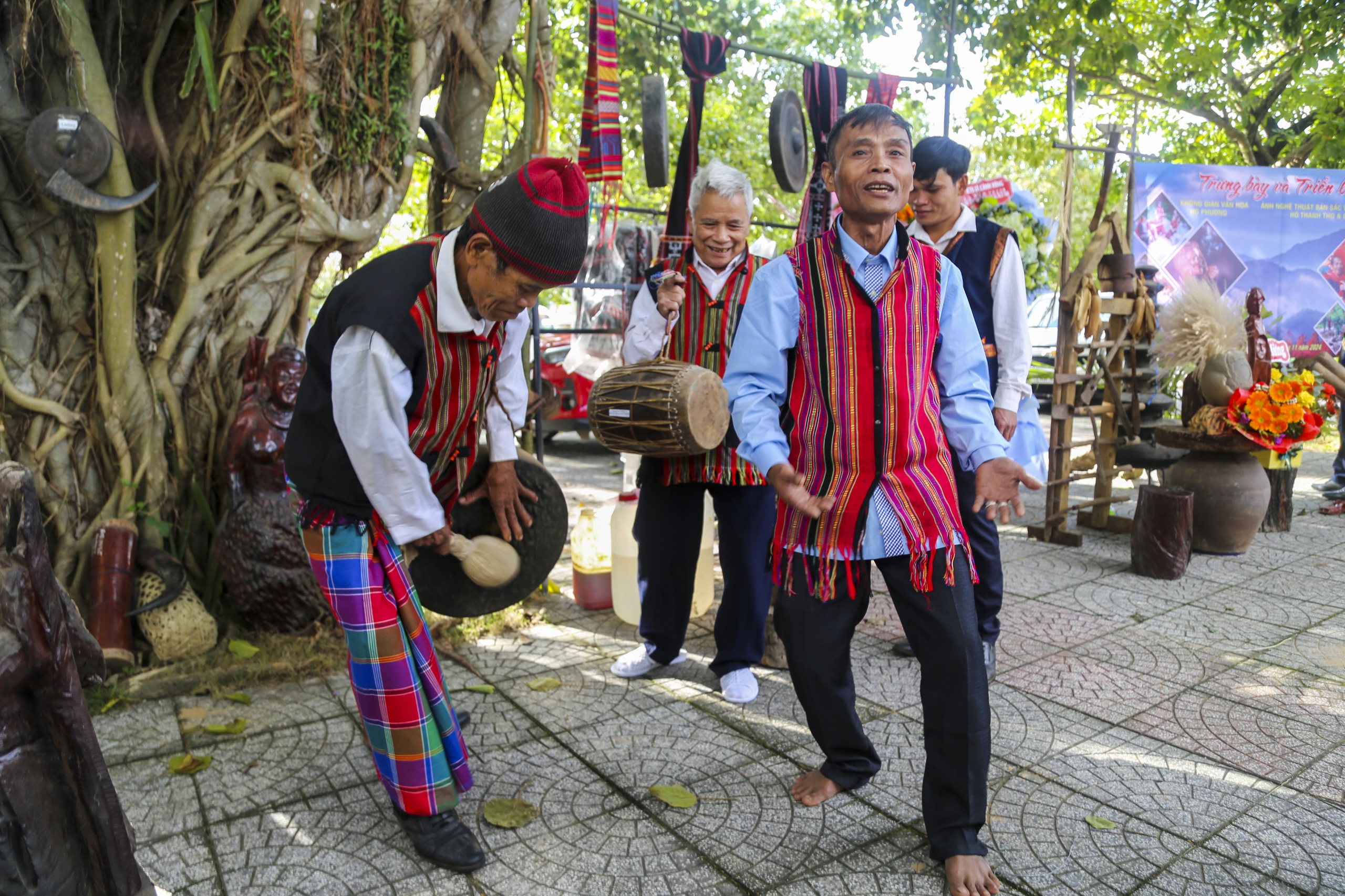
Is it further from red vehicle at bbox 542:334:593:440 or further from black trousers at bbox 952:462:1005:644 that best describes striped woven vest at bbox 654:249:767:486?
red vehicle at bbox 542:334:593:440

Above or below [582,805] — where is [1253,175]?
above

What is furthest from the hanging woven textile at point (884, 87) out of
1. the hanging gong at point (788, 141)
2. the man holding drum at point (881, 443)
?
the man holding drum at point (881, 443)

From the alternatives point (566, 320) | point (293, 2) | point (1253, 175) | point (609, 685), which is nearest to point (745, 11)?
point (566, 320)

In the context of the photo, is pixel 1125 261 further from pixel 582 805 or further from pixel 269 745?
pixel 269 745

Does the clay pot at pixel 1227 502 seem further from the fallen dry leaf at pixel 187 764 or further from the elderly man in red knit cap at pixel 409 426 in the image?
the fallen dry leaf at pixel 187 764

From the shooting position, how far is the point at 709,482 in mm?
3312

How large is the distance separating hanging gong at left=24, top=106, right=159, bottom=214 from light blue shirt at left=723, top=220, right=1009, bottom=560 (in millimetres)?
2725

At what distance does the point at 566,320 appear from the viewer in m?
10.7

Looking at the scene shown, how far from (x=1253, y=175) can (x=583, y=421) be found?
6.65 m

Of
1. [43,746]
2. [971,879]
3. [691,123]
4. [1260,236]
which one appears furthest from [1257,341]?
[43,746]

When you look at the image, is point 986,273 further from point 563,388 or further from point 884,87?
point 563,388

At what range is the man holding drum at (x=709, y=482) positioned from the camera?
3.29 m

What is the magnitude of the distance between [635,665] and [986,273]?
1947 millimetres

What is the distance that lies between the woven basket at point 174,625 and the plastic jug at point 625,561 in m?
1.65
